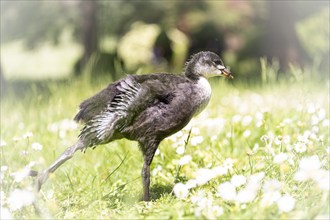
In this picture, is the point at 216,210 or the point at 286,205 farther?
the point at 216,210

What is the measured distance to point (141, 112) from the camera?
4.07 meters

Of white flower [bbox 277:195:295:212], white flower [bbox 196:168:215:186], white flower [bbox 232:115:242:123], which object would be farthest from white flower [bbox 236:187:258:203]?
white flower [bbox 232:115:242:123]

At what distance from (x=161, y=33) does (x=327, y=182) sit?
8.89 m

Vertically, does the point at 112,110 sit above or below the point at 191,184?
above

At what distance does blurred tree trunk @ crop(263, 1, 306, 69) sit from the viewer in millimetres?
11523

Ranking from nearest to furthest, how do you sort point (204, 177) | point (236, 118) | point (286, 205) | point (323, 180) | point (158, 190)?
point (286, 205)
point (323, 180)
point (204, 177)
point (158, 190)
point (236, 118)

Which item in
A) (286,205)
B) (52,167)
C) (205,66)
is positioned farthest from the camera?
(205,66)

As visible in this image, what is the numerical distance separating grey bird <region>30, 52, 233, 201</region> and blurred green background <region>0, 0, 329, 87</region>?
7096 mm

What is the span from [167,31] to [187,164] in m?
7.40

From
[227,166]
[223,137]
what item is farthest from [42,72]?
[227,166]

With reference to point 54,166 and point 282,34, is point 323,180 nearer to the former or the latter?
point 54,166

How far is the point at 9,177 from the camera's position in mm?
4832

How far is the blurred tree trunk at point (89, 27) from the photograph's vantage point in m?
11.4

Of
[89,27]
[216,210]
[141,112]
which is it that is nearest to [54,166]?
[141,112]
